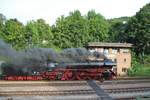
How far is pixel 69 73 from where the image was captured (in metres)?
30.7

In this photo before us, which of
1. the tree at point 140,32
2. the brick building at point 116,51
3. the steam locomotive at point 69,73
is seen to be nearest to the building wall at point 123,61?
the brick building at point 116,51

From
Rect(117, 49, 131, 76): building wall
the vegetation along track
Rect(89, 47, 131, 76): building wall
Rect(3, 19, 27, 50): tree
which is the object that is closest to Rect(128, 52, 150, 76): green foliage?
Rect(117, 49, 131, 76): building wall

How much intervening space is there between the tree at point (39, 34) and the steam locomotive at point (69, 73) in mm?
25504

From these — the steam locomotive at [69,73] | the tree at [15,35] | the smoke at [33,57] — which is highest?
the tree at [15,35]

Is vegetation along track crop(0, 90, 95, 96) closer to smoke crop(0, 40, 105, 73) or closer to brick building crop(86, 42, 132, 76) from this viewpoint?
smoke crop(0, 40, 105, 73)

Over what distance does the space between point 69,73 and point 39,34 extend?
100 feet

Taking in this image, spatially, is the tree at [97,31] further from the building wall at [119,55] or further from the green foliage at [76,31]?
the building wall at [119,55]

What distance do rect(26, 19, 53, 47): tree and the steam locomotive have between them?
25.5 metres

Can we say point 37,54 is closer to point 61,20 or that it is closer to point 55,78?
point 55,78

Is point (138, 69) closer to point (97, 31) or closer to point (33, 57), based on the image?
point (97, 31)

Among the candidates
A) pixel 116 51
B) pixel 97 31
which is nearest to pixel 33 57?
pixel 116 51

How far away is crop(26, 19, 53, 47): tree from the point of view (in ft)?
190

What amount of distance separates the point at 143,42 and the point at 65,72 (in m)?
33.8

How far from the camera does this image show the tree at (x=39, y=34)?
57.9 meters
